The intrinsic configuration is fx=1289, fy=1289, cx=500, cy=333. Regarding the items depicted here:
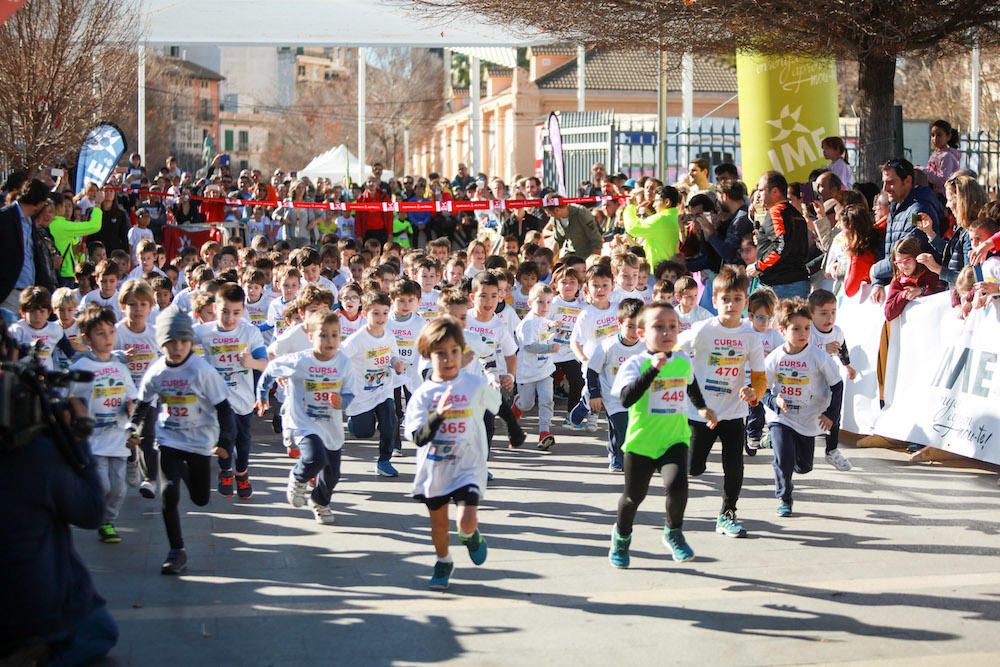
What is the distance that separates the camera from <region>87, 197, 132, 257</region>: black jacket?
1805 centimetres

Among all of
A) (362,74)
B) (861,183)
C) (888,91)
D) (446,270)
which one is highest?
(362,74)

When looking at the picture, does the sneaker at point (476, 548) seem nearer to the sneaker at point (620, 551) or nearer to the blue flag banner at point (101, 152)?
the sneaker at point (620, 551)

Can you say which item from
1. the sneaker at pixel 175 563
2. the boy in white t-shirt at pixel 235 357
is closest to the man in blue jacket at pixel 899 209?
the boy in white t-shirt at pixel 235 357

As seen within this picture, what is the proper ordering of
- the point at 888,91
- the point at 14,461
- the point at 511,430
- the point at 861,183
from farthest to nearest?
the point at 888,91, the point at 861,183, the point at 511,430, the point at 14,461

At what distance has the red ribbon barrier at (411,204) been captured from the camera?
18.6 meters

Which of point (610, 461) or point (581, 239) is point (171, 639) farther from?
point (581, 239)

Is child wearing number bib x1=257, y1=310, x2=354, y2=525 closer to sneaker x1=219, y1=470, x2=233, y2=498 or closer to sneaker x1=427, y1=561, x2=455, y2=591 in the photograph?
sneaker x1=219, y1=470, x2=233, y2=498

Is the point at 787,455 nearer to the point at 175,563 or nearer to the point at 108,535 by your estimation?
the point at 175,563

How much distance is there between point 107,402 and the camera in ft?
26.7

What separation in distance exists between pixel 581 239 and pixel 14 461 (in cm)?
1087

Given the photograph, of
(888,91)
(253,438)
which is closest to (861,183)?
(888,91)

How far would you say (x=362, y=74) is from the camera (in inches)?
1257

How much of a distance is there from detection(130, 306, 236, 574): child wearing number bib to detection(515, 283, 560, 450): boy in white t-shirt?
4.24 meters

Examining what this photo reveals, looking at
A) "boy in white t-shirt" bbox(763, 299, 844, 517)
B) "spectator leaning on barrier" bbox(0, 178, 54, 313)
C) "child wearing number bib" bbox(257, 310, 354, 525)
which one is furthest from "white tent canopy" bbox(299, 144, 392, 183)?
"boy in white t-shirt" bbox(763, 299, 844, 517)
